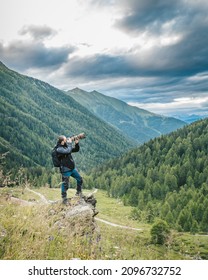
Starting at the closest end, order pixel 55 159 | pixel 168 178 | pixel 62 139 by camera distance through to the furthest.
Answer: pixel 62 139 < pixel 55 159 < pixel 168 178

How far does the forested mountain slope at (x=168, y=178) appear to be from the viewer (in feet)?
324

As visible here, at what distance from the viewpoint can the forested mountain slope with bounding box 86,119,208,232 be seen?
324 feet

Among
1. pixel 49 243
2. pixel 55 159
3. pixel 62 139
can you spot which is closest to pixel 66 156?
pixel 55 159

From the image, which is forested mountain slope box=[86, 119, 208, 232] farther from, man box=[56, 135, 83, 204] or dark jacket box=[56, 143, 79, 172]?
dark jacket box=[56, 143, 79, 172]

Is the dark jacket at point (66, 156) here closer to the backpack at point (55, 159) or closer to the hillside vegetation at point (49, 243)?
the backpack at point (55, 159)

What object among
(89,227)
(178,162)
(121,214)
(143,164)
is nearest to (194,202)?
(121,214)

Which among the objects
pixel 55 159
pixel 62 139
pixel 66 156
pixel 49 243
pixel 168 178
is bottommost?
pixel 168 178

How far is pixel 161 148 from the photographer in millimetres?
170625

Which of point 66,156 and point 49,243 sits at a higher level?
point 66,156

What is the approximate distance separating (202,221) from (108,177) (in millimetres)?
74567

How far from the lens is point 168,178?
445ft

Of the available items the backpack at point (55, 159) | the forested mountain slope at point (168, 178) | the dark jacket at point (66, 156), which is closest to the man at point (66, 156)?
the dark jacket at point (66, 156)

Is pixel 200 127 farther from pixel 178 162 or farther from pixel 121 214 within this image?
pixel 121 214

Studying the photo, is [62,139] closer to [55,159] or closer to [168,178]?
[55,159]
